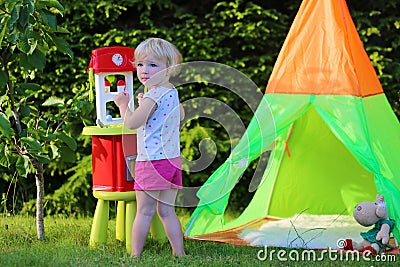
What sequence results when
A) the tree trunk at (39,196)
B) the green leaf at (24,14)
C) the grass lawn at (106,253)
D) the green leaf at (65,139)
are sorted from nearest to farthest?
1. the grass lawn at (106,253)
2. the green leaf at (24,14)
3. the green leaf at (65,139)
4. the tree trunk at (39,196)

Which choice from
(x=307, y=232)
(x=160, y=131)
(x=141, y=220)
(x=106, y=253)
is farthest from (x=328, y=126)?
(x=106, y=253)

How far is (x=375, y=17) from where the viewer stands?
5457mm

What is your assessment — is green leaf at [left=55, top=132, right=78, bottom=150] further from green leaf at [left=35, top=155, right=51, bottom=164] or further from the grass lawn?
the grass lawn

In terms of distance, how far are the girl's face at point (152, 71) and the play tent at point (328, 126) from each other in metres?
0.73

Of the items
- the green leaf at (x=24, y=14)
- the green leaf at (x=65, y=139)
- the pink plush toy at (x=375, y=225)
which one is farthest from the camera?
the green leaf at (x=65, y=139)

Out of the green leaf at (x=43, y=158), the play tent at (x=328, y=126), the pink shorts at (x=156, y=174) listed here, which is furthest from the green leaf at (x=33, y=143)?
the play tent at (x=328, y=126)

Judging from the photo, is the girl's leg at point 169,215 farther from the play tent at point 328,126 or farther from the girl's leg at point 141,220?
the play tent at point 328,126

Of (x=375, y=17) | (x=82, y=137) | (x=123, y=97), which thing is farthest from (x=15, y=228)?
(x=375, y=17)

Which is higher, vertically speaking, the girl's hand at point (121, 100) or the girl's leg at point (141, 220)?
the girl's hand at point (121, 100)

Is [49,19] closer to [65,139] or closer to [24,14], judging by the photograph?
[24,14]

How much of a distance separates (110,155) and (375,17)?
2.65 meters

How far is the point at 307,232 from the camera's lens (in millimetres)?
4031

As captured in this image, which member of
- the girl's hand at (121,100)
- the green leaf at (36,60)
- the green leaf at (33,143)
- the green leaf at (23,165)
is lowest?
the green leaf at (23,165)

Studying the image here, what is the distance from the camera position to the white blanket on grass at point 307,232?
152 inches
